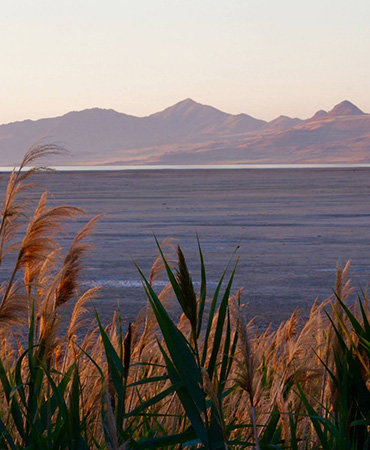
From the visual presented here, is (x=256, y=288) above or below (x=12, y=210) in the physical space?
below

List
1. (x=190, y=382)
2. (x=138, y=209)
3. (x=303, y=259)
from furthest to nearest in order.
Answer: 1. (x=138, y=209)
2. (x=303, y=259)
3. (x=190, y=382)

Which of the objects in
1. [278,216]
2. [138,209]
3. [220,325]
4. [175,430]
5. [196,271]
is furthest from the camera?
[138,209]

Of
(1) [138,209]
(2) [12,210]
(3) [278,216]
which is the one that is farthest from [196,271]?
(1) [138,209]

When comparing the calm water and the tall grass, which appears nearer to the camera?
the tall grass

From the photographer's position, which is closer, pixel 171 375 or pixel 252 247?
pixel 171 375

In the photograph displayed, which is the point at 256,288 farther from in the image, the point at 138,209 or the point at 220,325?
the point at 138,209

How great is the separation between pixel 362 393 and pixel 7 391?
3.79 feet

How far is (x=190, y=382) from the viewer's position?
2.20 metres

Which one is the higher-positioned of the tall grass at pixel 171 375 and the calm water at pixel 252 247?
the tall grass at pixel 171 375

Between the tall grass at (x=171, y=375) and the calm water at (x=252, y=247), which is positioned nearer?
the tall grass at (x=171, y=375)

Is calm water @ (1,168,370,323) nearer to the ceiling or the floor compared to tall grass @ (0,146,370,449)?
nearer to the floor

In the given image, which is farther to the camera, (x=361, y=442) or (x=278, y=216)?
(x=278, y=216)

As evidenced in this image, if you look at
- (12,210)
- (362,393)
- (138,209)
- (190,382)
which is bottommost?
(138,209)

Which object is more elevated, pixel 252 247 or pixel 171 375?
pixel 171 375
